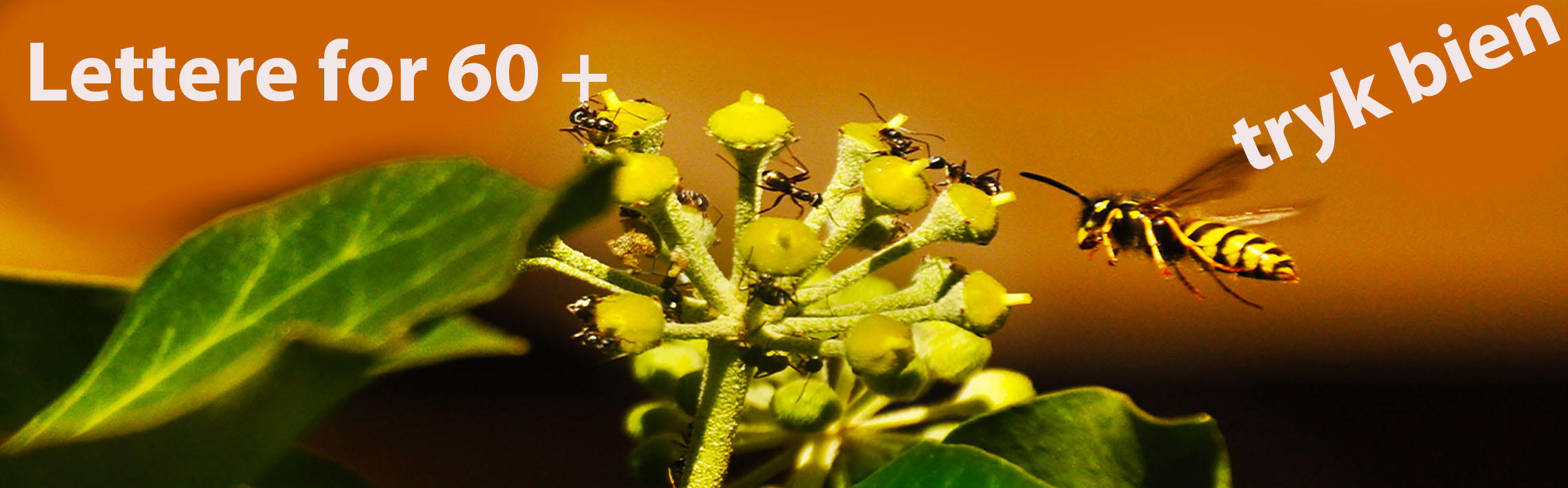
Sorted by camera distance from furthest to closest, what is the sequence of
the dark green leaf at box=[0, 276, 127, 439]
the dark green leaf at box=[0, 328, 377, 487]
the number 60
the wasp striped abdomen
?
the number 60, the wasp striped abdomen, the dark green leaf at box=[0, 276, 127, 439], the dark green leaf at box=[0, 328, 377, 487]

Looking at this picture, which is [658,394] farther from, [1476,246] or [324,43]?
[1476,246]

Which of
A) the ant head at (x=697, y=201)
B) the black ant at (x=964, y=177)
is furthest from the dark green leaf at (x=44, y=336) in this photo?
the black ant at (x=964, y=177)

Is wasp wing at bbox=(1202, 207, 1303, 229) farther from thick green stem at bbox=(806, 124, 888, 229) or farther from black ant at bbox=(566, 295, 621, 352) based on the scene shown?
black ant at bbox=(566, 295, 621, 352)

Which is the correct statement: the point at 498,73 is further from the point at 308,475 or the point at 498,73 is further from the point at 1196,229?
the point at 308,475

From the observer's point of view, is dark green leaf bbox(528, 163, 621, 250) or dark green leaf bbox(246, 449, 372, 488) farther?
dark green leaf bbox(246, 449, 372, 488)

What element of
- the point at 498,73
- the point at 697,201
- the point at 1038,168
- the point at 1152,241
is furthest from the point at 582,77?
the point at 697,201

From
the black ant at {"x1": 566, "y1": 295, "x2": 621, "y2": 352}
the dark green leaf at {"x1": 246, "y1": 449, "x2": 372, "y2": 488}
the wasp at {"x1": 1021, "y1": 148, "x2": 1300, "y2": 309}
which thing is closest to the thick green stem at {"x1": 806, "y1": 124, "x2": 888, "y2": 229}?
the black ant at {"x1": 566, "y1": 295, "x2": 621, "y2": 352}

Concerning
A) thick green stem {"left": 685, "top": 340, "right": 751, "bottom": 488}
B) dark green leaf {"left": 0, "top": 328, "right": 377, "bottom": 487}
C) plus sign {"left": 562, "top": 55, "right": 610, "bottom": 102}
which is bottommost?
thick green stem {"left": 685, "top": 340, "right": 751, "bottom": 488}
